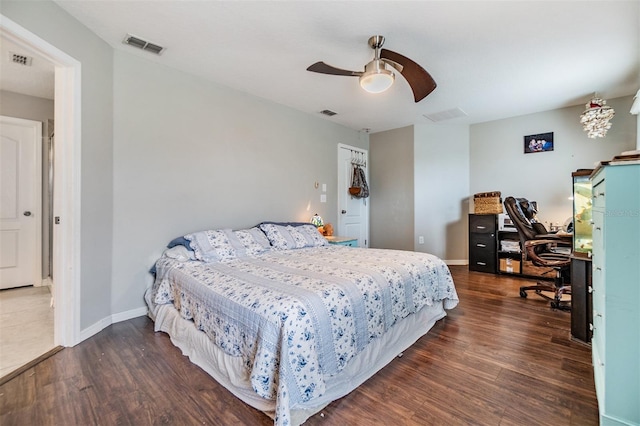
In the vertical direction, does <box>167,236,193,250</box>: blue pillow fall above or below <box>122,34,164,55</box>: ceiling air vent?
below

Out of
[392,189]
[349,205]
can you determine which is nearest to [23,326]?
[349,205]

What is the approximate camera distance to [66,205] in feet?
6.98

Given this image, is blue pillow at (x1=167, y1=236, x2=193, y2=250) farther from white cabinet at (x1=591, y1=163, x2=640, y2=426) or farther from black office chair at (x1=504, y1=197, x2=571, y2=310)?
black office chair at (x1=504, y1=197, x2=571, y2=310)

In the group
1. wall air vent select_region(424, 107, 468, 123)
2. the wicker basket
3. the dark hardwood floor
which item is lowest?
the dark hardwood floor

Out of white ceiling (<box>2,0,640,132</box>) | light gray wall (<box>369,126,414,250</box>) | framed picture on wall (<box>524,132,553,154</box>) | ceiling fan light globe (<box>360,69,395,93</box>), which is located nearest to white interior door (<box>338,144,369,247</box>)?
light gray wall (<box>369,126,414,250</box>)

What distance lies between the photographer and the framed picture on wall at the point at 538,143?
4266mm

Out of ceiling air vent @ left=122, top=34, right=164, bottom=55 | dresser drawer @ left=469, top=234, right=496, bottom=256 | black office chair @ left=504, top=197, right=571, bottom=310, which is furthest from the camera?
dresser drawer @ left=469, top=234, right=496, bottom=256

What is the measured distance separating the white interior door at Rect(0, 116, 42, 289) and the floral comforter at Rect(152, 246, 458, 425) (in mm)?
2430

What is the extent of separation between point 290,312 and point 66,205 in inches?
79.6

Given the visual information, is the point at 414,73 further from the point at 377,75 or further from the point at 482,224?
the point at 482,224

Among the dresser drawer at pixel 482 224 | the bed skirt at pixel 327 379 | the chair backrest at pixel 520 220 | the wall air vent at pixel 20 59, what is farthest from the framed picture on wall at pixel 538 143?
the wall air vent at pixel 20 59

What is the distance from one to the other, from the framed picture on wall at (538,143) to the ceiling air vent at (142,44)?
A: 16.9ft

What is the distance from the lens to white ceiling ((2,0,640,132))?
2.06 meters

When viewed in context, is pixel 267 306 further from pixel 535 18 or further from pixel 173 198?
pixel 535 18
